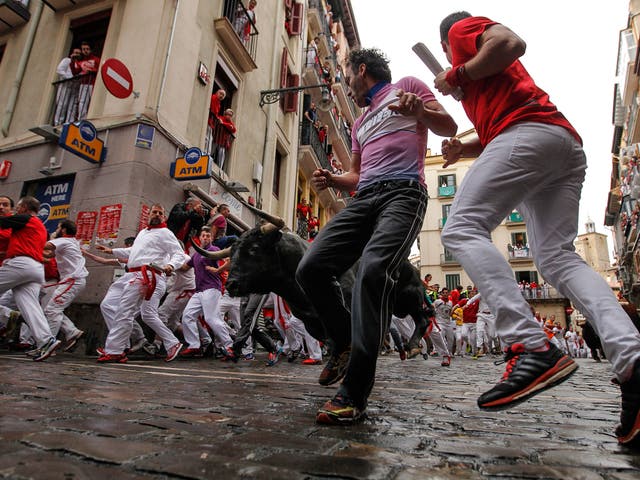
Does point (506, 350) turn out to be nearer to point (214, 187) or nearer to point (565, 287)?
point (565, 287)

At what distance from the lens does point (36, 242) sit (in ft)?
19.7

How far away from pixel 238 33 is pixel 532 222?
14.2 m

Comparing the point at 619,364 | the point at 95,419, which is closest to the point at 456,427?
the point at 619,364

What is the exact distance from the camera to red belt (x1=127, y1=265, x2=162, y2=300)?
668 centimetres

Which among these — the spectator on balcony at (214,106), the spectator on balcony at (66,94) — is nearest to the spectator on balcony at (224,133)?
the spectator on balcony at (214,106)

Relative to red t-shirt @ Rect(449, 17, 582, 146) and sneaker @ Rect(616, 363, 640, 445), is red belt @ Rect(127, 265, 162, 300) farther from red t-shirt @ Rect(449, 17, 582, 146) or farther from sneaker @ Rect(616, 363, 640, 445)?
sneaker @ Rect(616, 363, 640, 445)

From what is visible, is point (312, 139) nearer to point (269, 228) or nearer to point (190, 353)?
point (190, 353)

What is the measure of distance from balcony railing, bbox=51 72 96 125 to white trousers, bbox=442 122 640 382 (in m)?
11.4

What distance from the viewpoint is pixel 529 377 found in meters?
1.84

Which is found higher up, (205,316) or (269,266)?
(269,266)

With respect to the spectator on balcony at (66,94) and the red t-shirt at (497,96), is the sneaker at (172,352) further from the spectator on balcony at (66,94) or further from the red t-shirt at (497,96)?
the spectator on balcony at (66,94)

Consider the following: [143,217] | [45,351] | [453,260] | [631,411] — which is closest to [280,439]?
[631,411]

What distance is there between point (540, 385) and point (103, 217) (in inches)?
374

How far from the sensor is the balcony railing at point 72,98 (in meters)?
11.2
